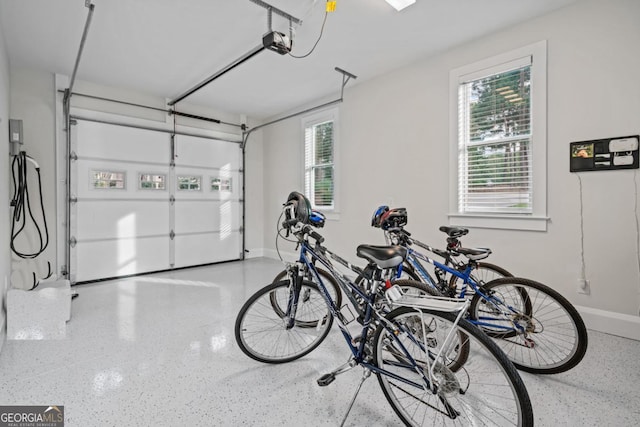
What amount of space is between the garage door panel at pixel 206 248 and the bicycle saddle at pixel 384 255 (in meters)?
4.34

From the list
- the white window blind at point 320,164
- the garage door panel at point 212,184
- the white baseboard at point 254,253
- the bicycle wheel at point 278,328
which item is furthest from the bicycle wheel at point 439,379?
the white baseboard at point 254,253

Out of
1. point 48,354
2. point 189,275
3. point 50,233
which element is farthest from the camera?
point 189,275

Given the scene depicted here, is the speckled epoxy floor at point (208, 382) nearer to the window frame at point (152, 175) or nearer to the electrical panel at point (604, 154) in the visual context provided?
the electrical panel at point (604, 154)

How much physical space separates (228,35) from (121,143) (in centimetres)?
254

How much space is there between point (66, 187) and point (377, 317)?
4423 millimetres

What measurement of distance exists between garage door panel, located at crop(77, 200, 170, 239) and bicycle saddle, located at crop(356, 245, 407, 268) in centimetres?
425

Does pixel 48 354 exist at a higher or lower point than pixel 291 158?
lower

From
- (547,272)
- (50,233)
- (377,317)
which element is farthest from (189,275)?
(547,272)

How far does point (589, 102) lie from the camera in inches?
100

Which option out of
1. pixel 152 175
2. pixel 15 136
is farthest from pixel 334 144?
pixel 15 136

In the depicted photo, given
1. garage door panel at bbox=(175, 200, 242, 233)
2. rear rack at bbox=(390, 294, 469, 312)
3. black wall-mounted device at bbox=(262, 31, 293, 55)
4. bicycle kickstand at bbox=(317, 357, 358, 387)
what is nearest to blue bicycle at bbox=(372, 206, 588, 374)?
rear rack at bbox=(390, 294, 469, 312)

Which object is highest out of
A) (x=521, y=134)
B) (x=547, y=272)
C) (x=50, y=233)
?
(x=521, y=134)

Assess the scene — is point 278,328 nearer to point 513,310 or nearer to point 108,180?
point 513,310

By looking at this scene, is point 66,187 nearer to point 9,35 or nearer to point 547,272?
point 9,35
